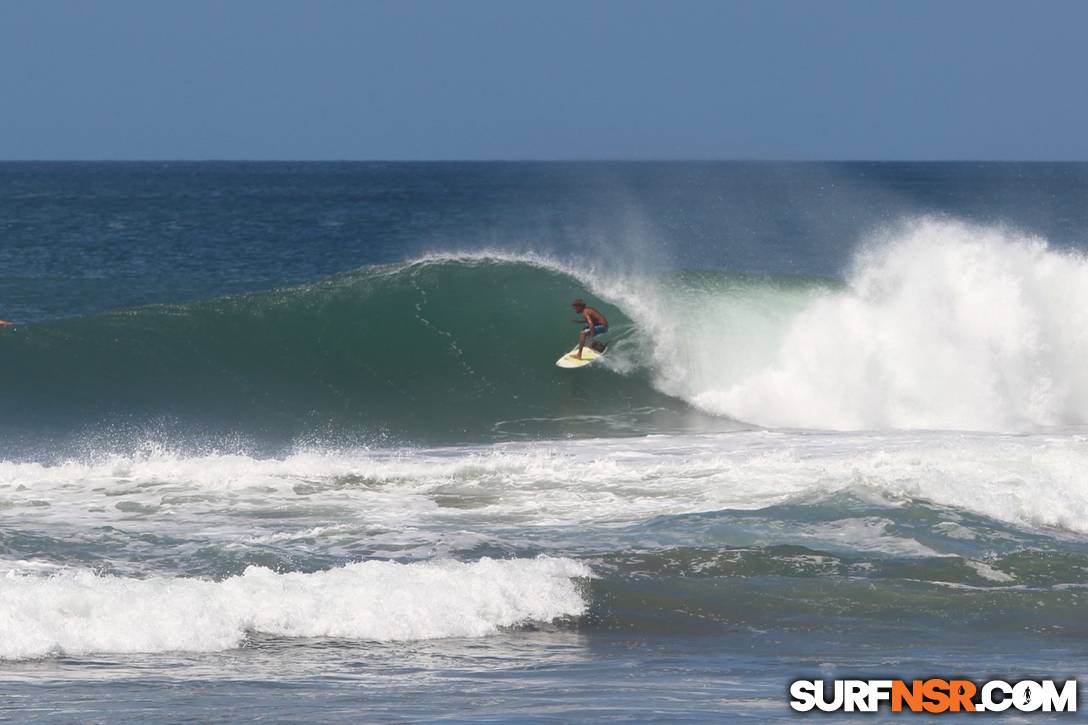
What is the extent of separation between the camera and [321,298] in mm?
22172

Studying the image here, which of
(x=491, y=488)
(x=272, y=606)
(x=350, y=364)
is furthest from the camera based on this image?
(x=350, y=364)

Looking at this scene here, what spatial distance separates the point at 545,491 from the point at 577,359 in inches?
279

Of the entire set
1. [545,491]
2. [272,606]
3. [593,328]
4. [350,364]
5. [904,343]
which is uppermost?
[593,328]

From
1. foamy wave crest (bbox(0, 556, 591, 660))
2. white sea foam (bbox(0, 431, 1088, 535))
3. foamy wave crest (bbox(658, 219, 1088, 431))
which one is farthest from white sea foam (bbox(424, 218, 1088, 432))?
foamy wave crest (bbox(0, 556, 591, 660))

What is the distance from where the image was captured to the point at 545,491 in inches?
504

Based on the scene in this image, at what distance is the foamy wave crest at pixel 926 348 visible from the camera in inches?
695

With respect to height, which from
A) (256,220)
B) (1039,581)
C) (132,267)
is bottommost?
(1039,581)

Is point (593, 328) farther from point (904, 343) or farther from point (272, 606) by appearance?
point (272, 606)

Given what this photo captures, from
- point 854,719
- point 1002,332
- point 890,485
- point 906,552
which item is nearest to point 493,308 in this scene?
point 1002,332

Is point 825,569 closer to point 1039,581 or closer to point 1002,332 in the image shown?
point 1039,581

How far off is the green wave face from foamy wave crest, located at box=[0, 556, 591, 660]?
6979 millimetres

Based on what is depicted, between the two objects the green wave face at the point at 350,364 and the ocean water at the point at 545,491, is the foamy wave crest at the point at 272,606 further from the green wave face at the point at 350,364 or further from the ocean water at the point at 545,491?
the green wave face at the point at 350,364

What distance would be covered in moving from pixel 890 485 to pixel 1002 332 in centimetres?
Result: 684

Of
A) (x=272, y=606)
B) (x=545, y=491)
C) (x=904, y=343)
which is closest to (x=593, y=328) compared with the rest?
(x=904, y=343)
